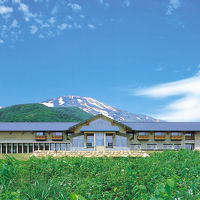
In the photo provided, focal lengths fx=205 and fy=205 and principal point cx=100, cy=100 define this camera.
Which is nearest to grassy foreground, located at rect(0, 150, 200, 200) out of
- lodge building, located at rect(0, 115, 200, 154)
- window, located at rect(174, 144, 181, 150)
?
lodge building, located at rect(0, 115, 200, 154)

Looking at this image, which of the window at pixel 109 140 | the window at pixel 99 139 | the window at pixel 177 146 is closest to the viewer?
the window at pixel 99 139

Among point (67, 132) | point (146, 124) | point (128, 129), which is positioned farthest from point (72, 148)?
point (146, 124)

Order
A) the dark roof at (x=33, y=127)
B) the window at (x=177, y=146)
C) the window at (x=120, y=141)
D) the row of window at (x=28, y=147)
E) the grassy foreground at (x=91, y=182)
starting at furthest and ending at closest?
1. the row of window at (x=28, y=147)
2. the window at (x=177, y=146)
3. the dark roof at (x=33, y=127)
4. the window at (x=120, y=141)
5. the grassy foreground at (x=91, y=182)

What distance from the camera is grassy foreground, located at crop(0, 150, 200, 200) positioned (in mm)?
5312

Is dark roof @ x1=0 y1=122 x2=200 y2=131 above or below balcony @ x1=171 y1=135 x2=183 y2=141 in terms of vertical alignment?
above

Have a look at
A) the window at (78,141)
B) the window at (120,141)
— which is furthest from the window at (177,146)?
the window at (78,141)

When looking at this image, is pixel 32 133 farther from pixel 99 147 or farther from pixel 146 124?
pixel 146 124

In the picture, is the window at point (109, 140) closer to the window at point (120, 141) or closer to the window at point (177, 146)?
the window at point (120, 141)

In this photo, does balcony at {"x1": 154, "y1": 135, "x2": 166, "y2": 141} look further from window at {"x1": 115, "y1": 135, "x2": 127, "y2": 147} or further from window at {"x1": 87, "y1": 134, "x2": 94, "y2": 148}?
window at {"x1": 87, "y1": 134, "x2": 94, "y2": 148}

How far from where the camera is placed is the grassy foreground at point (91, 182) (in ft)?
17.4

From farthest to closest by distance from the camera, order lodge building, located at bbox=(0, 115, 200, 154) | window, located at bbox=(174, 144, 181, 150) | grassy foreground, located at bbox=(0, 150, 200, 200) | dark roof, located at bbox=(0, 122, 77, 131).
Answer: window, located at bbox=(174, 144, 181, 150) → dark roof, located at bbox=(0, 122, 77, 131) → lodge building, located at bbox=(0, 115, 200, 154) → grassy foreground, located at bbox=(0, 150, 200, 200)

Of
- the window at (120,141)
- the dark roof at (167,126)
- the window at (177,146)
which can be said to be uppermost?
the dark roof at (167,126)

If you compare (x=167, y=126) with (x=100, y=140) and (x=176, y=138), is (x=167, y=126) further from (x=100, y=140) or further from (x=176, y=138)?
(x=100, y=140)

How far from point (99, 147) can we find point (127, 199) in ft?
90.6
